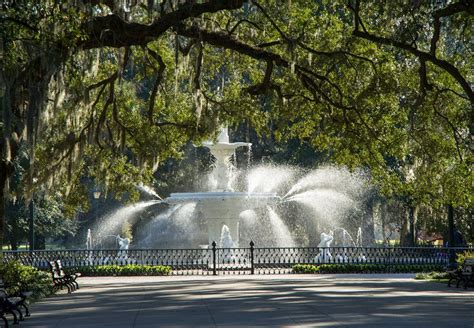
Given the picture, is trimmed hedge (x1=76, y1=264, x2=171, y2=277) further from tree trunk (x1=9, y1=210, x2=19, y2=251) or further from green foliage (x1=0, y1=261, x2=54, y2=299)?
tree trunk (x1=9, y1=210, x2=19, y2=251)

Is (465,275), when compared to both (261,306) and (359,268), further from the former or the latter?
(359,268)

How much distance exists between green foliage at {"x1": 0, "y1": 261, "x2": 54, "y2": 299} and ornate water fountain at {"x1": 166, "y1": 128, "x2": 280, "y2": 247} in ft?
32.6

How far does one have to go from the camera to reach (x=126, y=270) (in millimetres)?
29906

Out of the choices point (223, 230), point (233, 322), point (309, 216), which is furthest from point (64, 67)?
point (309, 216)

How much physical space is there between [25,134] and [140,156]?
29.2 ft

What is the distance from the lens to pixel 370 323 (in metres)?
12.4

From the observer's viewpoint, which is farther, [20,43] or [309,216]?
[309,216]

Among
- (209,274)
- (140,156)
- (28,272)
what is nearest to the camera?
(28,272)

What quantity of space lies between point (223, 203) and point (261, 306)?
15.4 m

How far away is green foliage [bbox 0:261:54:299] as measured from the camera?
18.5 metres

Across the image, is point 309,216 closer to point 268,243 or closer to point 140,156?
point 268,243

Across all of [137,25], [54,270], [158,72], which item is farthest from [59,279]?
[137,25]

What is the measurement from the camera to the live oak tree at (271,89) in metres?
18.0

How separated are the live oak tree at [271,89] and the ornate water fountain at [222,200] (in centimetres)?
393
